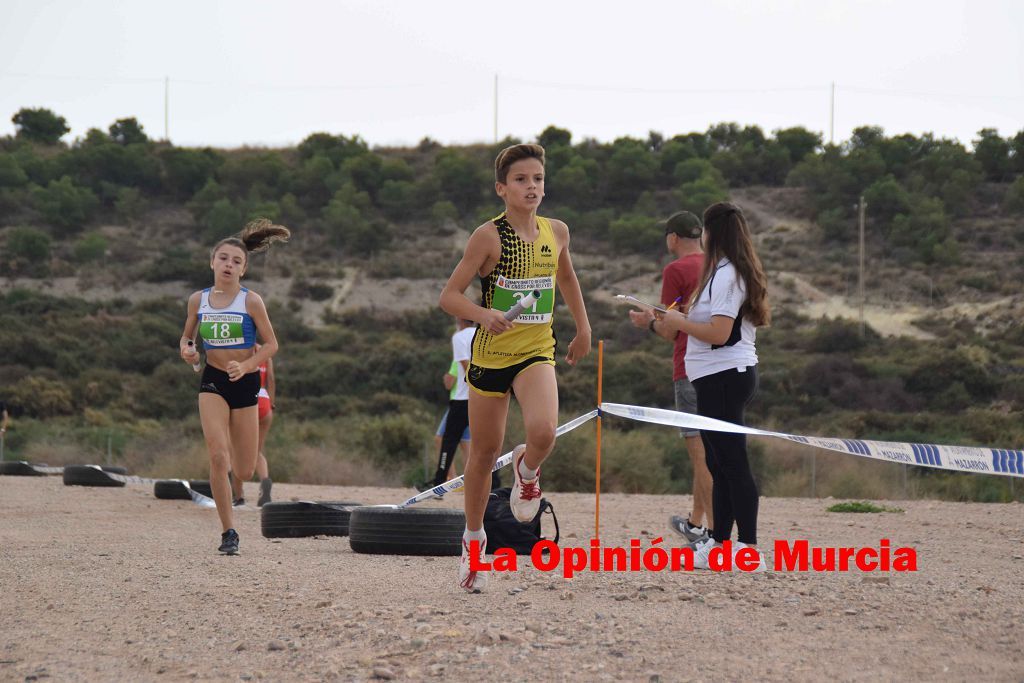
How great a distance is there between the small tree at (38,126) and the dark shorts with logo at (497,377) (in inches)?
2670

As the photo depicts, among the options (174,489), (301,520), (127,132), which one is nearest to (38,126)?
(127,132)

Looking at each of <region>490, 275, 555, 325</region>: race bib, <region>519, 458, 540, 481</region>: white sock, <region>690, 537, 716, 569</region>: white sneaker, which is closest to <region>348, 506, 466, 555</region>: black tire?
<region>690, 537, 716, 569</region>: white sneaker

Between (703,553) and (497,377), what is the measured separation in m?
1.88

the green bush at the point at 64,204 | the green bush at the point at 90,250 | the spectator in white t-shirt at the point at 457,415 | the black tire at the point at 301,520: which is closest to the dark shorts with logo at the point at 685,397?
the black tire at the point at 301,520

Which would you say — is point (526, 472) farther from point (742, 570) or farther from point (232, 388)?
point (232, 388)

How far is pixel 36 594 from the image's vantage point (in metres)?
6.41

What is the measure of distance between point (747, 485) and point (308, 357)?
116 feet

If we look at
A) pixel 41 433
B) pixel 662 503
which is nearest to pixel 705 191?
pixel 41 433

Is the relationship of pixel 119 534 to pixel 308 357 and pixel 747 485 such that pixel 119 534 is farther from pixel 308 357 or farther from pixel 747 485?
pixel 308 357

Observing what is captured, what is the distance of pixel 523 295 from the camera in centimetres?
582

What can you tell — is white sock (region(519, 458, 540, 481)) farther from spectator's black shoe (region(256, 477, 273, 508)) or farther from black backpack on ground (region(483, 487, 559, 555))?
spectator's black shoe (region(256, 477, 273, 508))

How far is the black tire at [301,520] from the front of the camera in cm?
930

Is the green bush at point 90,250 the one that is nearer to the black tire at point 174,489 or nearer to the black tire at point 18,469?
the black tire at point 18,469

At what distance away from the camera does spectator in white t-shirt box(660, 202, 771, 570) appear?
6.70 meters
